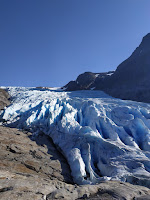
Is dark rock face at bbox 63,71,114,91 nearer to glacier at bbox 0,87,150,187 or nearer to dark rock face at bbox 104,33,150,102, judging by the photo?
dark rock face at bbox 104,33,150,102

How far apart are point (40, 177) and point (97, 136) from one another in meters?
6.13

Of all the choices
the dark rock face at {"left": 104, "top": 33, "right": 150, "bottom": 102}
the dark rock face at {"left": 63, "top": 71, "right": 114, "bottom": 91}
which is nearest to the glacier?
the dark rock face at {"left": 104, "top": 33, "right": 150, "bottom": 102}

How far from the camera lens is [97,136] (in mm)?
12125

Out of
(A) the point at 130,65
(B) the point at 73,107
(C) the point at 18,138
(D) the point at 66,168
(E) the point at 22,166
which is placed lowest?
(D) the point at 66,168

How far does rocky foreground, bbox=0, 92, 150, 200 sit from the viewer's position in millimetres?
5211

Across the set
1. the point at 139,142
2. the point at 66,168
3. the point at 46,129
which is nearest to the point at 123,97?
the point at 139,142

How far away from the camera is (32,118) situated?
656 inches

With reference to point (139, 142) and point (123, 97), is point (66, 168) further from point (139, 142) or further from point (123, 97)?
point (123, 97)

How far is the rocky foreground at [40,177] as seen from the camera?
17.1ft

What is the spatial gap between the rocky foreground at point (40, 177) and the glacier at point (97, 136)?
39.5 inches

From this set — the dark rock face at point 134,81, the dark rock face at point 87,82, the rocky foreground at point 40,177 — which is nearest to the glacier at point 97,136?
the rocky foreground at point 40,177

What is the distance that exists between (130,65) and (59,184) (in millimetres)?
34303

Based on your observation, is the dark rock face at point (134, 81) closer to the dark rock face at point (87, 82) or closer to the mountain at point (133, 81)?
the mountain at point (133, 81)

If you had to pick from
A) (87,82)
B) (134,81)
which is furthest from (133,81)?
(87,82)
